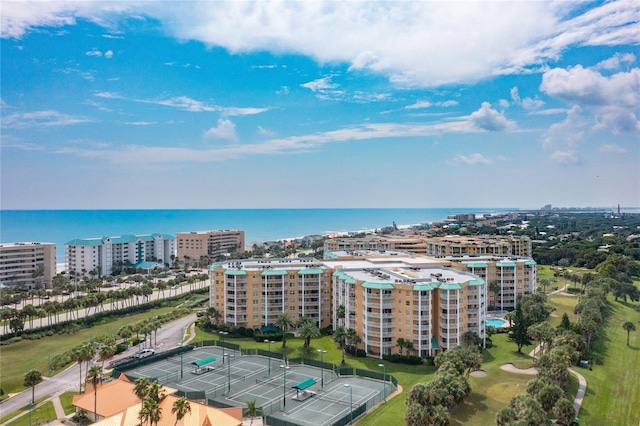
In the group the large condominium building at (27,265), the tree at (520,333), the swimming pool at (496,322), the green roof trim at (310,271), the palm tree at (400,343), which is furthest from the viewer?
the large condominium building at (27,265)

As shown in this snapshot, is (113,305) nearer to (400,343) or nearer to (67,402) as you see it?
(67,402)

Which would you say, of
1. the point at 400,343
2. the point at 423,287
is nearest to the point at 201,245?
the point at 400,343

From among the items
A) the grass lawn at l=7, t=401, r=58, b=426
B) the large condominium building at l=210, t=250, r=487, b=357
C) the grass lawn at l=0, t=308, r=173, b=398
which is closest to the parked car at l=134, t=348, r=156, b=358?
the grass lawn at l=0, t=308, r=173, b=398

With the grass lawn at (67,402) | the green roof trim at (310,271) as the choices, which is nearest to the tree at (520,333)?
the green roof trim at (310,271)

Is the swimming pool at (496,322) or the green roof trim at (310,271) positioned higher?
the green roof trim at (310,271)

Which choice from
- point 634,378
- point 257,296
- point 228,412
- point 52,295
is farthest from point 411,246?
point 228,412

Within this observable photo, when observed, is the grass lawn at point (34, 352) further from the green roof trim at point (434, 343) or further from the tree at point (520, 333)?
the tree at point (520, 333)

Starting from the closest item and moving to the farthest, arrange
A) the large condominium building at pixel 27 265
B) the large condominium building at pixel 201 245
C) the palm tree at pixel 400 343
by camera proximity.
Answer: the palm tree at pixel 400 343 → the large condominium building at pixel 27 265 → the large condominium building at pixel 201 245
